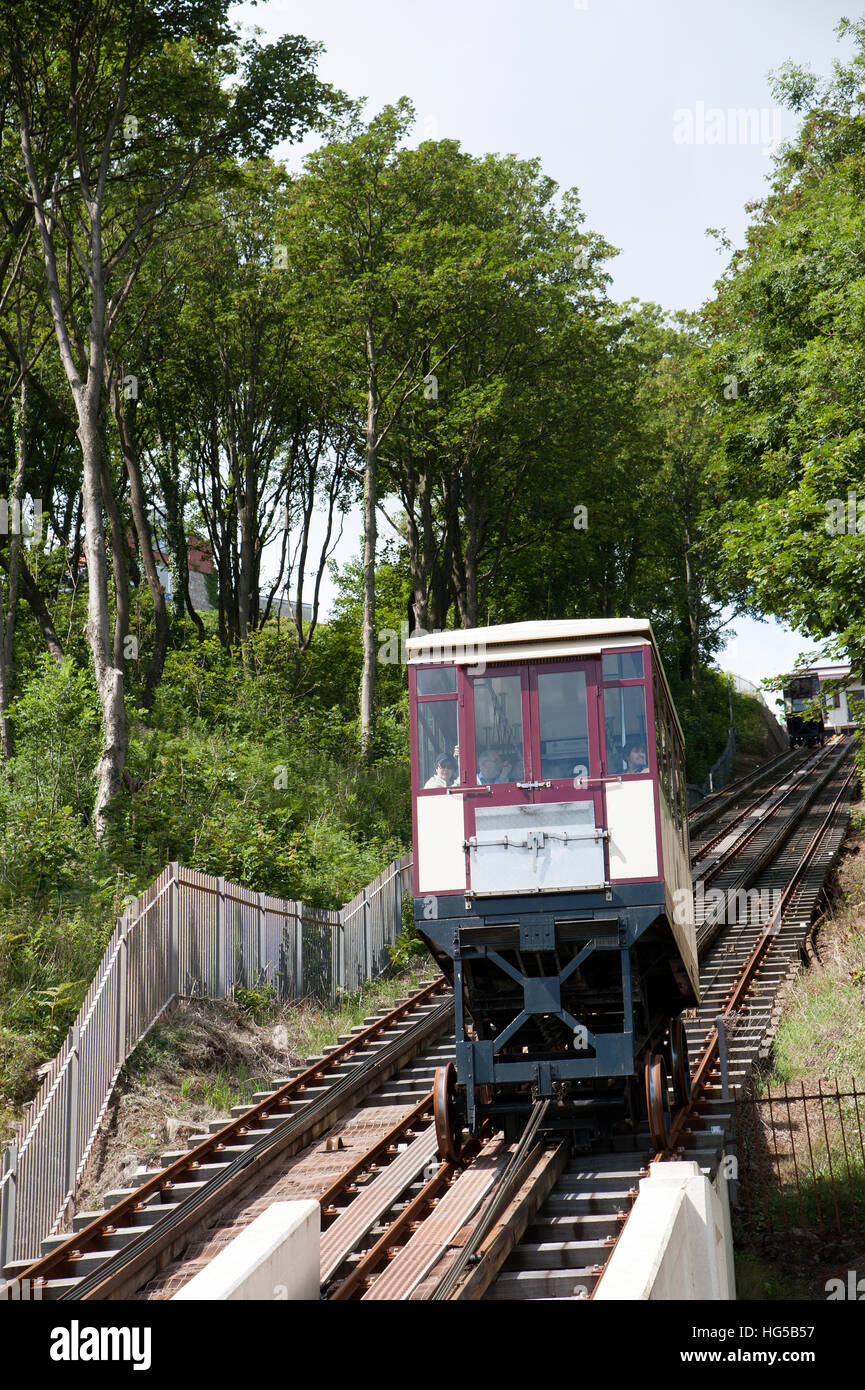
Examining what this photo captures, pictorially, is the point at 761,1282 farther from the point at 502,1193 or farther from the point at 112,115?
the point at 112,115

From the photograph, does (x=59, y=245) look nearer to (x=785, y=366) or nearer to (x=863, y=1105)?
(x=785, y=366)

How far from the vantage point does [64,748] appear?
822 inches

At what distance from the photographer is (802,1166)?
41.2 feet

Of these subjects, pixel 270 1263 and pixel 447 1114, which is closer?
pixel 270 1263

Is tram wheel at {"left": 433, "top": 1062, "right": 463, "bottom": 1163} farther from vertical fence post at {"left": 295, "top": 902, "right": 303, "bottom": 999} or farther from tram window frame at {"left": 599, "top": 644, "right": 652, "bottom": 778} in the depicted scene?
vertical fence post at {"left": 295, "top": 902, "right": 303, "bottom": 999}

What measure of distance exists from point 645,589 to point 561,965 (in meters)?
42.2

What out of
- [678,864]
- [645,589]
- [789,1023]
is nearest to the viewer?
[678,864]

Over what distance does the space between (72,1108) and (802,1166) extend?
697 centimetres

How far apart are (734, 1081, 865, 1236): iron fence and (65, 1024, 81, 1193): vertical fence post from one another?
6.11m

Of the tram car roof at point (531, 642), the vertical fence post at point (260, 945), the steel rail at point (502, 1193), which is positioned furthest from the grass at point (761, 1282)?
the vertical fence post at point (260, 945)

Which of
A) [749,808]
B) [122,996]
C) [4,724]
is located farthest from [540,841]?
[749,808]

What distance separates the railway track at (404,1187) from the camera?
8.85 metres

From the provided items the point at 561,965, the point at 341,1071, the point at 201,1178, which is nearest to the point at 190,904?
the point at 341,1071

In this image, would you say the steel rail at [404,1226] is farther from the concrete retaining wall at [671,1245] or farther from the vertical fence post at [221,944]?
the vertical fence post at [221,944]
